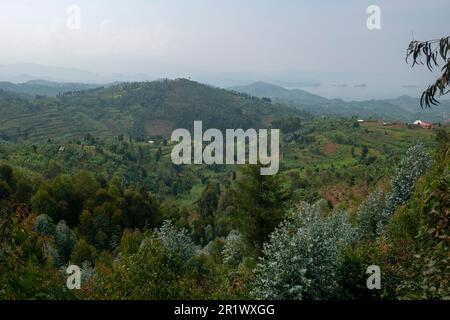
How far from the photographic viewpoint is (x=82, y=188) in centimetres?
6347

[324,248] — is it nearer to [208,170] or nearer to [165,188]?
[165,188]

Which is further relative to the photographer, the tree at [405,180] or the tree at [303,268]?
the tree at [405,180]

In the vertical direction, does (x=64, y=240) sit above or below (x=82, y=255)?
below

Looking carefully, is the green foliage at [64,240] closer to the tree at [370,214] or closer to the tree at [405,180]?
the tree at [370,214]

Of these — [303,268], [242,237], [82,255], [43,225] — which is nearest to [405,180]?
[242,237]

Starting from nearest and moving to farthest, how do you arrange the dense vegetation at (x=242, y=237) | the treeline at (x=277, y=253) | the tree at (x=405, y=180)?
the treeline at (x=277, y=253)
the dense vegetation at (x=242, y=237)
the tree at (x=405, y=180)

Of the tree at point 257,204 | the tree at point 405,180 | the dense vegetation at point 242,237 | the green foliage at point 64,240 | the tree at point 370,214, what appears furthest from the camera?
the green foliage at point 64,240

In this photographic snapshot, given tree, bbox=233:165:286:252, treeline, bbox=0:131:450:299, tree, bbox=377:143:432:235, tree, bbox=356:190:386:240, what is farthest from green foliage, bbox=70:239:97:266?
tree, bbox=377:143:432:235

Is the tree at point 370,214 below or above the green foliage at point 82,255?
→ above

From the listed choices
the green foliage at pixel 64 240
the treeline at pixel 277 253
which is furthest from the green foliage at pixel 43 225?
the green foliage at pixel 64 240

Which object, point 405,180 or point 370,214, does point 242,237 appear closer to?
point 370,214

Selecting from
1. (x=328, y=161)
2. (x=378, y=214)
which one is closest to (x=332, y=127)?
(x=328, y=161)

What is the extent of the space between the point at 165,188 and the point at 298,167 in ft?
120

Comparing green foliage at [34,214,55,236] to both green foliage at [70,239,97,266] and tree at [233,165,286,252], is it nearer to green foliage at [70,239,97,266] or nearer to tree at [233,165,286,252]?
green foliage at [70,239,97,266]
